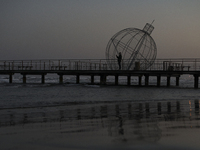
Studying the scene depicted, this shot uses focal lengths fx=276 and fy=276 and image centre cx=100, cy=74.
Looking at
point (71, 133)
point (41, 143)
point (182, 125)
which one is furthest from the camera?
point (182, 125)

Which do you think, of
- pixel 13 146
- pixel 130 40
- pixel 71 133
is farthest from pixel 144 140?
pixel 130 40

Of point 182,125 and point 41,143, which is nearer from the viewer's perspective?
point 41,143

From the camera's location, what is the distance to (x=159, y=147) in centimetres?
497

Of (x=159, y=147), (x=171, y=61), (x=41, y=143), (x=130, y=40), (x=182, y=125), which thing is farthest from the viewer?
(x=171, y=61)

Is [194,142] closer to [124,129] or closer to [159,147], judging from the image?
[159,147]

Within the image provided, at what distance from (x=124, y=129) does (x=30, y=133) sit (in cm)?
219

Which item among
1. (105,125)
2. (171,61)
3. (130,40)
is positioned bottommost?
(105,125)

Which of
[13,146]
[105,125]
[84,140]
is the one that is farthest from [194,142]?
[13,146]

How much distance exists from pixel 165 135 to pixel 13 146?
3101mm

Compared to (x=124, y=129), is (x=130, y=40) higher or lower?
higher

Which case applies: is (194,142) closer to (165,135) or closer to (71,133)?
(165,135)

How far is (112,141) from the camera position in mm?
5402

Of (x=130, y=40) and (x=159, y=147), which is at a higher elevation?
(x=130, y=40)

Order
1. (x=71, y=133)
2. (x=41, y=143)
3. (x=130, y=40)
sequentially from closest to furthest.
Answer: (x=41, y=143)
(x=71, y=133)
(x=130, y=40)
